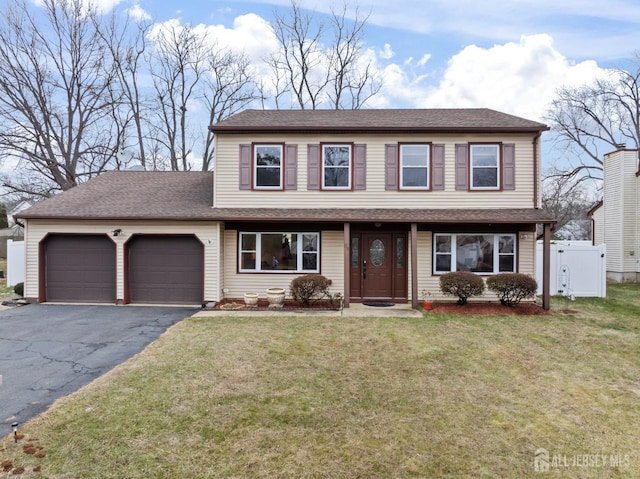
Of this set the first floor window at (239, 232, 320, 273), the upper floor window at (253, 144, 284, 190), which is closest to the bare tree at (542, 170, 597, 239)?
the first floor window at (239, 232, 320, 273)

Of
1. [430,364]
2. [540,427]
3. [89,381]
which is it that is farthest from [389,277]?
[89,381]

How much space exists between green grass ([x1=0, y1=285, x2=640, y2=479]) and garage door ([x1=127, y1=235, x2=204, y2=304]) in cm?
386

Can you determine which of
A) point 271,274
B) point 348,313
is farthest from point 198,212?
point 348,313

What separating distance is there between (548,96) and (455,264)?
22416mm

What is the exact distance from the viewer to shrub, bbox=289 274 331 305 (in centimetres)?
999

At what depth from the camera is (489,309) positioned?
32.4ft

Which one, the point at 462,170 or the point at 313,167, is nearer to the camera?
the point at 462,170

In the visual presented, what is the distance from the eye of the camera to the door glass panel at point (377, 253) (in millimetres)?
11039

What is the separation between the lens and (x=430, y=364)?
229 inches

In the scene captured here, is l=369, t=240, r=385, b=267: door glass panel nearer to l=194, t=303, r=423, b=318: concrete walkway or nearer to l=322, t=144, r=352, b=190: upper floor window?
l=194, t=303, r=423, b=318: concrete walkway

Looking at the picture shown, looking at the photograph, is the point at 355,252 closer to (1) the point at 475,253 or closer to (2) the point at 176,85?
(1) the point at 475,253

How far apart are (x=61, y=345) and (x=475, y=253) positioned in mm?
10369

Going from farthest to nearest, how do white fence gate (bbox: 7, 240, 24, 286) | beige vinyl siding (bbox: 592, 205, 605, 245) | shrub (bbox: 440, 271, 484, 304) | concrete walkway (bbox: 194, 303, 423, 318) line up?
beige vinyl siding (bbox: 592, 205, 605, 245)
white fence gate (bbox: 7, 240, 24, 286)
shrub (bbox: 440, 271, 484, 304)
concrete walkway (bbox: 194, 303, 423, 318)

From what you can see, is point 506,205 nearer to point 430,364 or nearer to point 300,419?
point 430,364
